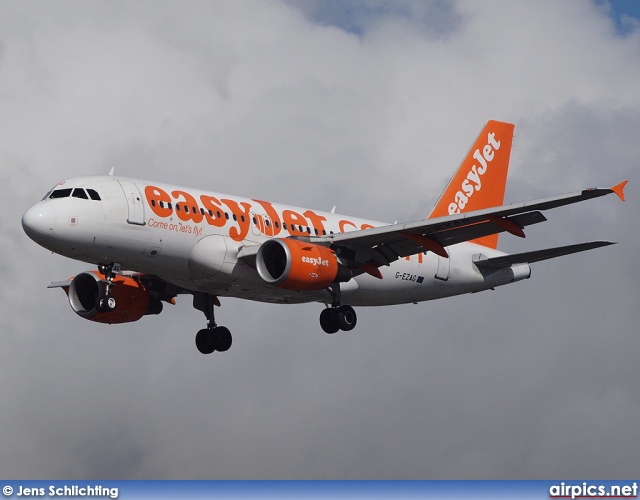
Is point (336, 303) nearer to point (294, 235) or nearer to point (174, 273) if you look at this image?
point (294, 235)

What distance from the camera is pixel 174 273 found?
51.5 m

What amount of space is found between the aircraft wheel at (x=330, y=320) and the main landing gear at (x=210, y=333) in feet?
18.0

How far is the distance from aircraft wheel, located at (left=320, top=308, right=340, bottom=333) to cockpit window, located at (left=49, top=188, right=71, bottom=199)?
12.3m

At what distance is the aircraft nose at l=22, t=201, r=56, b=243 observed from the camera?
47.8 metres

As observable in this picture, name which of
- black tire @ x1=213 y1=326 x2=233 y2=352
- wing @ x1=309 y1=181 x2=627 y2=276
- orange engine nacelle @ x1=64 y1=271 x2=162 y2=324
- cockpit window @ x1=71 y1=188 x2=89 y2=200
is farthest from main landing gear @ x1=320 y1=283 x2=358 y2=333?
cockpit window @ x1=71 y1=188 x2=89 y2=200

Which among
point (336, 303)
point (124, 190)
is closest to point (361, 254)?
point (336, 303)

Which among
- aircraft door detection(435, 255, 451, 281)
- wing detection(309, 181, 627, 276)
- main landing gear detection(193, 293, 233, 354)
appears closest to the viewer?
wing detection(309, 181, 627, 276)

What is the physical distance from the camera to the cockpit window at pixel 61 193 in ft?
161

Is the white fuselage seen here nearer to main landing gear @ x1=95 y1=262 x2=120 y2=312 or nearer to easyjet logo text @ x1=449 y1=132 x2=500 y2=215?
main landing gear @ x1=95 y1=262 x2=120 y2=312

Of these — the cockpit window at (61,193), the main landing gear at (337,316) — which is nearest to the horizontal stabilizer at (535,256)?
the main landing gear at (337,316)

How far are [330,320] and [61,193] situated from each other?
1260 cm

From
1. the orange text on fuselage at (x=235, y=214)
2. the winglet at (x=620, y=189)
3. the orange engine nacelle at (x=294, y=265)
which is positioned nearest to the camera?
the winglet at (x=620, y=189)

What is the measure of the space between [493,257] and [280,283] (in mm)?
14006

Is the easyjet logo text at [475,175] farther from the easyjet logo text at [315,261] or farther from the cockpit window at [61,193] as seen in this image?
the cockpit window at [61,193]
